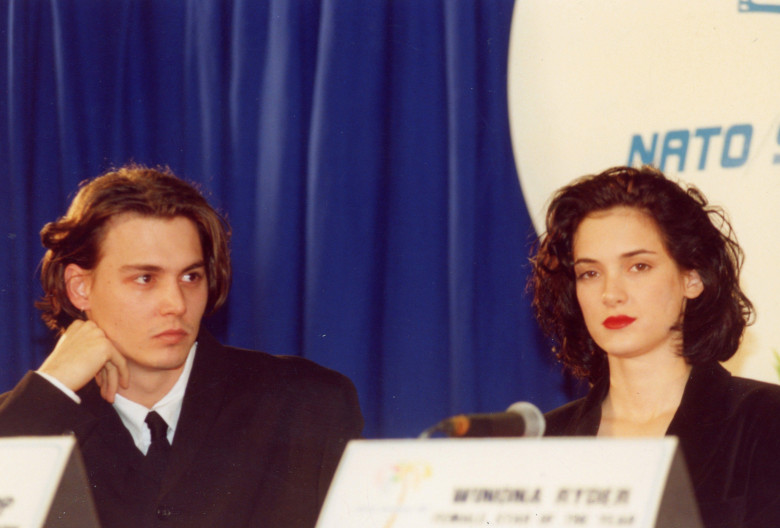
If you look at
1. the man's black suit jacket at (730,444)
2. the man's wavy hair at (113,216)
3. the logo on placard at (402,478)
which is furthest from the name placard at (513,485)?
the man's wavy hair at (113,216)

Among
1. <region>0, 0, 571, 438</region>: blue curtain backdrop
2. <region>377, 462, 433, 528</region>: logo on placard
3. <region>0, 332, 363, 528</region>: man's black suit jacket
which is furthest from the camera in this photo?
<region>0, 0, 571, 438</region>: blue curtain backdrop

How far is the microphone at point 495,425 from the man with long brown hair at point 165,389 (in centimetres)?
85

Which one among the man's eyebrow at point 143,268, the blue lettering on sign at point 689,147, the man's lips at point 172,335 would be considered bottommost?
the man's lips at point 172,335

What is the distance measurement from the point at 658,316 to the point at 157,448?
44.4 inches

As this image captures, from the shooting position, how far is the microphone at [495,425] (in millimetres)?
1190

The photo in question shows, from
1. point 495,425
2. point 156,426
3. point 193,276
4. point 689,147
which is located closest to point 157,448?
point 156,426

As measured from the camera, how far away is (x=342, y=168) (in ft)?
8.79

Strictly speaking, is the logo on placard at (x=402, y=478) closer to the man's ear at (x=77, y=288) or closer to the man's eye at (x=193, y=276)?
the man's eye at (x=193, y=276)

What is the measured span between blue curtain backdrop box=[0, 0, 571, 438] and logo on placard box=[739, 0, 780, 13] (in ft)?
2.07

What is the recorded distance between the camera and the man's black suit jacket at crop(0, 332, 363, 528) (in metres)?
1.91

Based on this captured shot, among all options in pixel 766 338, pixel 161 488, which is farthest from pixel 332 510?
pixel 766 338

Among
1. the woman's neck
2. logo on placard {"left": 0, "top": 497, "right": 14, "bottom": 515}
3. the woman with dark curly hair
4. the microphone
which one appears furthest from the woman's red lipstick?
logo on placard {"left": 0, "top": 497, "right": 14, "bottom": 515}

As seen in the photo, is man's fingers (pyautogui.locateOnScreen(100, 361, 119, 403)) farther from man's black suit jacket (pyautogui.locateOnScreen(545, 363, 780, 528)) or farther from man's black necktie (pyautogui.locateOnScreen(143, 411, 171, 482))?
man's black suit jacket (pyautogui.locateOnScreen(545, 363, 780, 528))

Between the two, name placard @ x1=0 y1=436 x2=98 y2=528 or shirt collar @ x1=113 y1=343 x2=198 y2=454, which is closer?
name placard @ x1=0 y1=436 x2=98 y2=528
